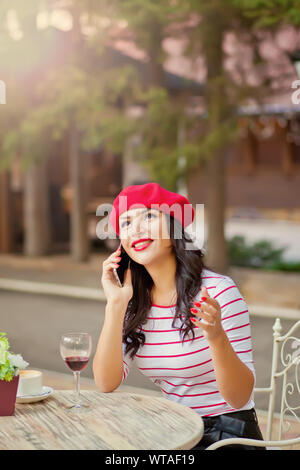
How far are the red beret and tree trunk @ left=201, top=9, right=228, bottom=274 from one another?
6195mm

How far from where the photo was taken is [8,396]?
178cm

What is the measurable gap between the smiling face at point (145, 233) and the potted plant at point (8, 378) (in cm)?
48

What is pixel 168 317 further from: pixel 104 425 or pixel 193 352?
pixel 104 425

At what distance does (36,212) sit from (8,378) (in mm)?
9990

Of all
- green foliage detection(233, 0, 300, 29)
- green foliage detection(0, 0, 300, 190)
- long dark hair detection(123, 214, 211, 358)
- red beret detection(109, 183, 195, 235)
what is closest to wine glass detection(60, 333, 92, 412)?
long dark hair detection(123, 214, 211, 358)

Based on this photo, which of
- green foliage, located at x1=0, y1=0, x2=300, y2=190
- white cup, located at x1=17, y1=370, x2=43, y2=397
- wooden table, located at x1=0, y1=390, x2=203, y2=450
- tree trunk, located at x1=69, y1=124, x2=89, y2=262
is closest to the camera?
wooden table, located at x1=0, y1=390, x2=203, y2=450

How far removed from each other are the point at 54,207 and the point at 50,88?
3.80 m

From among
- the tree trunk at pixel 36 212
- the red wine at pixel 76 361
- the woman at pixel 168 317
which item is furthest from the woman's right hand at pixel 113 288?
the tree trunk at pixel 36 212

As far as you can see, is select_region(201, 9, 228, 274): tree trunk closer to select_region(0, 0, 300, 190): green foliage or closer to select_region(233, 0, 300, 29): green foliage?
select_region(0, 0, 300, 190): green foliage

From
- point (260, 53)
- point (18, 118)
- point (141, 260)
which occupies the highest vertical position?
point (260, 53)

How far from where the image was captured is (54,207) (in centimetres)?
1259

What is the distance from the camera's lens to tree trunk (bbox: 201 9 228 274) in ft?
27.2
